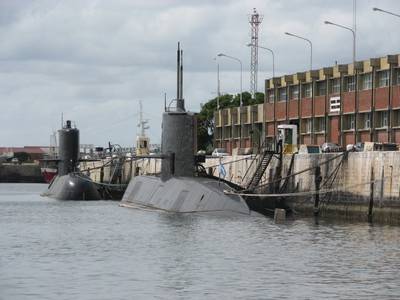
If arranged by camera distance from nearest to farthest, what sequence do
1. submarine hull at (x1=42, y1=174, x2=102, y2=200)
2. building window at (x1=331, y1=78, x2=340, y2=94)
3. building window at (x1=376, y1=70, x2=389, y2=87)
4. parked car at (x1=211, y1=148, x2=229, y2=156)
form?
submarine hull at (x1=42, y1=174, x2=102, y2=200) < building window at (x1=376, y1=70, x2=389, y2=87) < parked car at (x1=211, y1=148, x2=229, y2=156) < building window at (x1=331, y1=78, x2=340, y2=94)

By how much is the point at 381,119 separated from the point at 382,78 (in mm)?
3974

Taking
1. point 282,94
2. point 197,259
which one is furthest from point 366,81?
point 197,259

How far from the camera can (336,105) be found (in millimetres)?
103875

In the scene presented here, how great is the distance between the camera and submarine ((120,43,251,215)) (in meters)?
52.4

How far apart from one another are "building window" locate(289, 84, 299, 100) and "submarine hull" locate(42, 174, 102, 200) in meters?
40.3

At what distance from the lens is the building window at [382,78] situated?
313 feet

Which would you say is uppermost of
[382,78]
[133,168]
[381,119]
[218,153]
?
[382,78]

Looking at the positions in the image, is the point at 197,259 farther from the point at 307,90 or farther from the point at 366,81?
the point at 307,90

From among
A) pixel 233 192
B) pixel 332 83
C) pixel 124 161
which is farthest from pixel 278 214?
pixel 332 83

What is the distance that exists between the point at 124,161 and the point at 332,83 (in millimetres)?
24330

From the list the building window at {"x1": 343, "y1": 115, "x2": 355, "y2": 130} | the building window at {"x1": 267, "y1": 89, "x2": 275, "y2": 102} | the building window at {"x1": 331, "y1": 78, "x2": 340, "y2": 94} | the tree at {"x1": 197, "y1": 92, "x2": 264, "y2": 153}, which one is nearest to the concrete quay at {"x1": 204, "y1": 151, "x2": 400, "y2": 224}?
the building window at {"x1": 343, "y1": 115, "x2": 355, "y2": 130}

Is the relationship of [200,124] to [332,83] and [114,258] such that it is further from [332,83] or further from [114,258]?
[114,258]

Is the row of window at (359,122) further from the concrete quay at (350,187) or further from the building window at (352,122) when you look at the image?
the concrete quay at (350,187)

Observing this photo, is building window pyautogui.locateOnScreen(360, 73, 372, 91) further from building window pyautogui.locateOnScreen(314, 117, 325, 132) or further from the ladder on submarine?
the ladder on submarine
